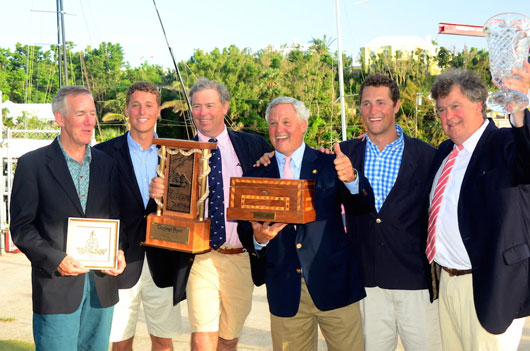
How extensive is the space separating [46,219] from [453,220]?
2945 mm

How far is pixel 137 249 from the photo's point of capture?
487 centimetres

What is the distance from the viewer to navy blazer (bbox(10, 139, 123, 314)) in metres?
3.90

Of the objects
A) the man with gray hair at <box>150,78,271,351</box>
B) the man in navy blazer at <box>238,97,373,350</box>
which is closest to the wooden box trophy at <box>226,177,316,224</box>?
the man in navy blazer at <box>238,97,373,350</box>

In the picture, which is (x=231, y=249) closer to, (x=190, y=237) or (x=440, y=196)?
(x=190, y=237)

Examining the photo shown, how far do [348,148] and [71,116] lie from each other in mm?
2280

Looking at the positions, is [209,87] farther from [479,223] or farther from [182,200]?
[479,223]

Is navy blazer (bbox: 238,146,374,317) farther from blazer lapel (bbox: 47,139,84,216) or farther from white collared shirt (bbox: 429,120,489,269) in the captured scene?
blazer lapel (bbox: 47,139,84,216)

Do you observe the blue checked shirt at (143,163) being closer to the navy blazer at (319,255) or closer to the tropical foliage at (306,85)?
the navy blazer at (319,255)

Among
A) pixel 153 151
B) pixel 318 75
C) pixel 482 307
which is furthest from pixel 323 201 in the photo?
pixel 318 75

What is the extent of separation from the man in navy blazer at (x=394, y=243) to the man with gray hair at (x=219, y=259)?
3.44 ft

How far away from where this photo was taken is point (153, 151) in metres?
5.11

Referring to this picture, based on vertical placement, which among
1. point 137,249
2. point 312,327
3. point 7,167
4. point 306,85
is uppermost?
point 306,85

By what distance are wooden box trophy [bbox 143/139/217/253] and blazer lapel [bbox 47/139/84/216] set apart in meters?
0.72

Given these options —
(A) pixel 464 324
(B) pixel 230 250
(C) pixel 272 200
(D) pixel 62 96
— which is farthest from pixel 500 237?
(D) pixel 62 96
